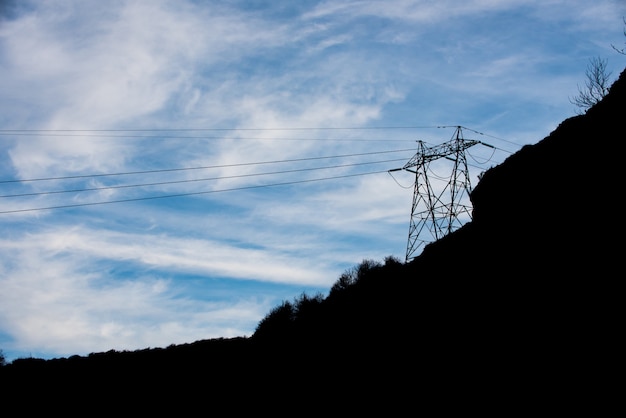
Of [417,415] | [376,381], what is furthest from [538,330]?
[376,381]

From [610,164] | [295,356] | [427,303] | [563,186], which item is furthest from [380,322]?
[610,164]

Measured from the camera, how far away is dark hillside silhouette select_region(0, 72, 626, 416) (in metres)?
8.66

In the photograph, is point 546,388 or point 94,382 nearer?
point 546,388

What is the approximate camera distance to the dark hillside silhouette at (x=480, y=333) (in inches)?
341

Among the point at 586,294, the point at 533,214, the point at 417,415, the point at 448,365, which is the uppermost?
the point at 533,214

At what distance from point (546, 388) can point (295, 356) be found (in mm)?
12774

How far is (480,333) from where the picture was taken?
452 inches

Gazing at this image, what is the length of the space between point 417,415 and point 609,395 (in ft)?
14.8

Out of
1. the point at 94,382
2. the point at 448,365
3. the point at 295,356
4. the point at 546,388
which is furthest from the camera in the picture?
the point at 94,382

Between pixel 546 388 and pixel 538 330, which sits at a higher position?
pixel 538 330

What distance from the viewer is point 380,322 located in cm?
1788

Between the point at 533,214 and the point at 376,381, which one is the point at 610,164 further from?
the point at 376,381

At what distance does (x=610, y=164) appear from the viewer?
9898 millimetres

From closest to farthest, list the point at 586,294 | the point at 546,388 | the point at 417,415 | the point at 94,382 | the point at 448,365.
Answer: the point at 546,388, the point at 586,294, the point at 417,415, the point at 448,365, the point at 94,382
